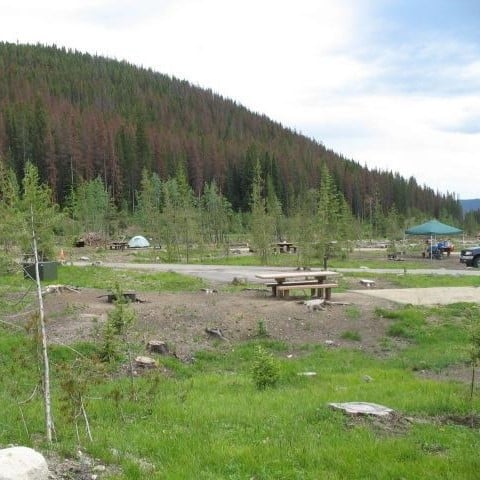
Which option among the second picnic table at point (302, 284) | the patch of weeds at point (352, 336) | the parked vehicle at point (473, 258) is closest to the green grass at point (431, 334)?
the patch of weeds at point (352, 336)

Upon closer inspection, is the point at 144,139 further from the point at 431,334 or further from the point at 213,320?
the point at 431,334

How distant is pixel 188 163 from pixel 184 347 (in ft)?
294

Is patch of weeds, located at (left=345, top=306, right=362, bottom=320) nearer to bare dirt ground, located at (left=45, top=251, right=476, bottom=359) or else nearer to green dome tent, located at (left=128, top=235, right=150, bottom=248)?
bare dirt ground, located at (left=45, top=251, right=476, bottom=359)

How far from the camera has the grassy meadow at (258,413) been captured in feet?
18.9

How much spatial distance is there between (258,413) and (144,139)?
299ft

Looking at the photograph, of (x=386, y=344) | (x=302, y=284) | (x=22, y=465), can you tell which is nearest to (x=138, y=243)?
(x=302, y=284)

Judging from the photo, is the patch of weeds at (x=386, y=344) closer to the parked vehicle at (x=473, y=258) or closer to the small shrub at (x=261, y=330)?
the small shrub at (x=261, y=330)

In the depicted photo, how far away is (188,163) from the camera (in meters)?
101

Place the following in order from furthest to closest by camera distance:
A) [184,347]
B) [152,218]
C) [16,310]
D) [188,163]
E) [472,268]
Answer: [188,163], [152,218], [472,268], [16,310], [184,347]

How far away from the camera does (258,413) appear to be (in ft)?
25.5

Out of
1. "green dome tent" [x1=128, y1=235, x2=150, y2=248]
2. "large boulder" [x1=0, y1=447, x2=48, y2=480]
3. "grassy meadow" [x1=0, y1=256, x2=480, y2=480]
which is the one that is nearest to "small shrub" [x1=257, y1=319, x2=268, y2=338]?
"grassy meadow" [x1=0, y1=256, x2=480, y2=480]

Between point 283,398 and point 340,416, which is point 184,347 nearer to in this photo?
point 283,398

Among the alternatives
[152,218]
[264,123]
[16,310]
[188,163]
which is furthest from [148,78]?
[16,310]

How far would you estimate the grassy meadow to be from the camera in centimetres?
577
